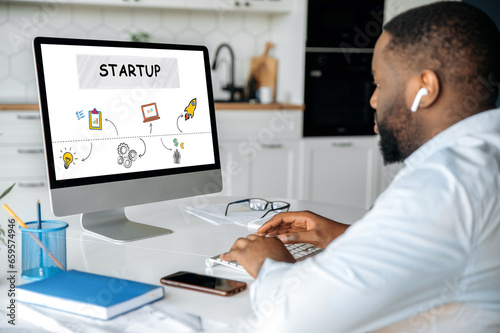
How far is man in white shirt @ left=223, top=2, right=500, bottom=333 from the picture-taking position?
30.6 inches

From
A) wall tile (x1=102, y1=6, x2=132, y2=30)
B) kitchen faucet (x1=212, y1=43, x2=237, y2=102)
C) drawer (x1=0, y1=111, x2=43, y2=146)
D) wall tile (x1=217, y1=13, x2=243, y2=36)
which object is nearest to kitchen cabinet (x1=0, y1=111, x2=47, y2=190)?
drawer (x1=0, y1=111, x2=43, y2=146)

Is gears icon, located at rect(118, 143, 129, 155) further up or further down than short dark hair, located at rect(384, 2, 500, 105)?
further down

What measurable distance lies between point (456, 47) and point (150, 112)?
0.83m

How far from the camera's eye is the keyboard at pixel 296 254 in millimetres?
1220

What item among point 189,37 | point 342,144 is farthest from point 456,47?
point 189,37

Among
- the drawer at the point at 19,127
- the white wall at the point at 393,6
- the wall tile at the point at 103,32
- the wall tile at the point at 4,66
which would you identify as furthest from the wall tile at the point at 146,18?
the white wall at the point at 393,6

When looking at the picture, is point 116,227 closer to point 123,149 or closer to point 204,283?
point 123,149

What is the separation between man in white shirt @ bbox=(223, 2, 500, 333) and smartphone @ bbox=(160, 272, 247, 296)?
11 centimetres

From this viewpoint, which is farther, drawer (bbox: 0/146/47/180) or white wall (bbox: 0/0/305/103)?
white wall (bbox: 0/0/305/103)

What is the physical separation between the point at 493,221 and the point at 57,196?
943mm

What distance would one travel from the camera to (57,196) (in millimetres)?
1333

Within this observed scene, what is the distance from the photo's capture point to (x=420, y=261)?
0.77 metres

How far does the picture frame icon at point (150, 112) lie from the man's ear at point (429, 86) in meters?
0.77

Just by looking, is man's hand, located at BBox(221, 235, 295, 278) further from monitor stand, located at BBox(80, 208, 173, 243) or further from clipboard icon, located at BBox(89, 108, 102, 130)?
clipboard icon, located at BBox(89, 108, 102, 130)
